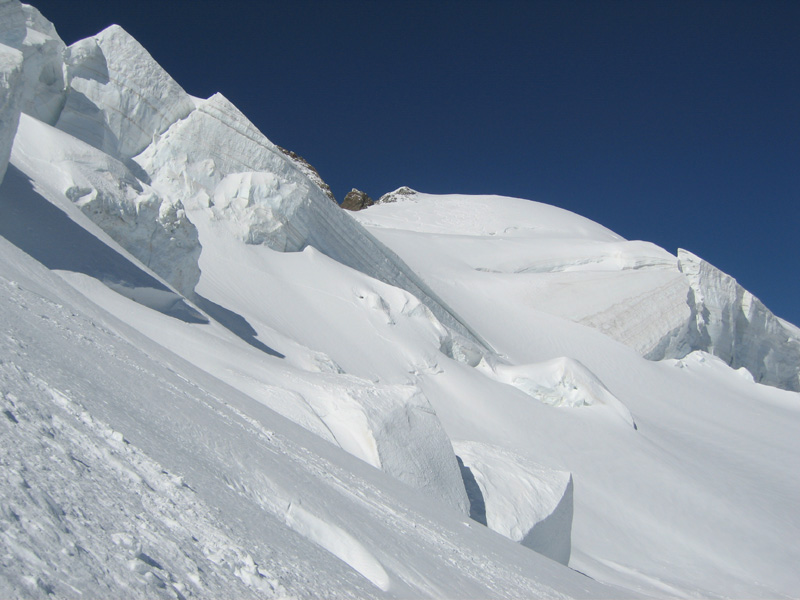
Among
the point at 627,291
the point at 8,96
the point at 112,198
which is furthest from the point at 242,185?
the point at 627,291

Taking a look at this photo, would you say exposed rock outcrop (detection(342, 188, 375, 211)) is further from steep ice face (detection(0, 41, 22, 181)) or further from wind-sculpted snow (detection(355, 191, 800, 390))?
steep ice face (detection(0, 41, 22, 181))

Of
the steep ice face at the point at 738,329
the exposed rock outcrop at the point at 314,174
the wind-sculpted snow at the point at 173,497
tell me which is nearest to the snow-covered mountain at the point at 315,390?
the wind-sculpted snow at the point at 173,497

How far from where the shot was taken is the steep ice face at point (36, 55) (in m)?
11.0

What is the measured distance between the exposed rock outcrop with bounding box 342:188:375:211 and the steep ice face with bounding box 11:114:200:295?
39359 millimetres

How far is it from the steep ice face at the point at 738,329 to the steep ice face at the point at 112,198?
1957cm

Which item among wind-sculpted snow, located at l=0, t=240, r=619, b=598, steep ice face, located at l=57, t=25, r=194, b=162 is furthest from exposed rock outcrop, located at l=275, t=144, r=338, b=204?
wind-sculpted snow, located at l=0, t=240, r=619, b=598

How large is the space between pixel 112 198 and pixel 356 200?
41.3m

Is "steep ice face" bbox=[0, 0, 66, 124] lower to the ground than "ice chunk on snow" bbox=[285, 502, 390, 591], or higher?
higher

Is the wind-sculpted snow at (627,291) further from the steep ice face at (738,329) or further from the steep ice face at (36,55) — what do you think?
the steep ice face at (36,55)

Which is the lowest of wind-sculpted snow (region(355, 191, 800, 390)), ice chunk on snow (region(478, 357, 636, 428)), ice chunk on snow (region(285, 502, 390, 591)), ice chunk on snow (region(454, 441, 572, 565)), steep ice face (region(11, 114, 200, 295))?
ice chunk on snow (region(285, 502, 390, 591))

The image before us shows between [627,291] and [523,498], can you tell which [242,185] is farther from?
[627,291]

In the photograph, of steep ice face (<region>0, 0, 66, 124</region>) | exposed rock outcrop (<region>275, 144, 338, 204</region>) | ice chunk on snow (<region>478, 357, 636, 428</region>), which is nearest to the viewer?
steep ice face (<region>0, 0, 66, 124</region>)

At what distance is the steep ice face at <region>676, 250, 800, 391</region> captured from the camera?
957 inches

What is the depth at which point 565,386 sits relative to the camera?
1522 cm
